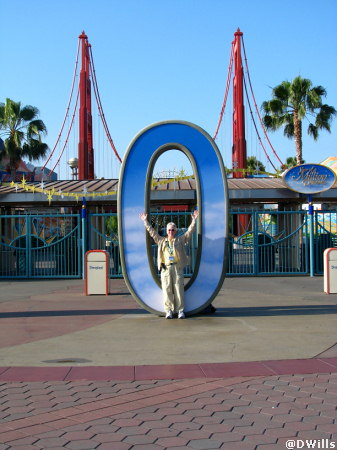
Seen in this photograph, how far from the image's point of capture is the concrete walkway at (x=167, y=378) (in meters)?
3.97

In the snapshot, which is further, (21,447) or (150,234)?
(150,234)

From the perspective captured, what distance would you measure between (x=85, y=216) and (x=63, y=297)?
4.49 meters

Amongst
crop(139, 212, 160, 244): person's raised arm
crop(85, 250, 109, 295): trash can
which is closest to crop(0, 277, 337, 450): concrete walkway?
crop(139, 212, 160, 244): person's raised arm

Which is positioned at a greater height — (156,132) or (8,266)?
(156,132)

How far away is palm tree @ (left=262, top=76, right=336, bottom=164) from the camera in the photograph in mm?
30797

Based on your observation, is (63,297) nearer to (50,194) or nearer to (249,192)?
(50,194)

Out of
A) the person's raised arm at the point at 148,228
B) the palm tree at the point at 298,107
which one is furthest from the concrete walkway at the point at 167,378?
the palm tree at the point at 298,107

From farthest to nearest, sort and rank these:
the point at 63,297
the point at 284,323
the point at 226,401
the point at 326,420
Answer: the point at 63,297 → the point at 284,323 → the point at 226,401 → the point at 326,420

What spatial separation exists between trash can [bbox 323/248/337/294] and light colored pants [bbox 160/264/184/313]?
405 cm

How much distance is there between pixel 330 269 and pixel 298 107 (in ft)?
69.7

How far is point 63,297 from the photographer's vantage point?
1163cm

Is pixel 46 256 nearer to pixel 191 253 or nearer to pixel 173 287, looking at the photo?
pixel 191 253

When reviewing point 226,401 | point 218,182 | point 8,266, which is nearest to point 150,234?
point 218,182

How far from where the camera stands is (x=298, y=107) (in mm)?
30859
